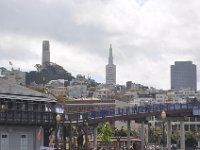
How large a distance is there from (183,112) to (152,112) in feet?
16.6

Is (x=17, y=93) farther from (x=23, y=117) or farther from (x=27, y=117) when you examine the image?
(x=27, y=117)

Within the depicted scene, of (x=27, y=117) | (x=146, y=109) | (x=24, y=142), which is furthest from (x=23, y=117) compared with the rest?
(x=146, y=109)

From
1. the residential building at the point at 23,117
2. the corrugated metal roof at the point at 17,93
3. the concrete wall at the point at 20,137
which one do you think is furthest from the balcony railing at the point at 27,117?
the corrugated metal roof at the point at 17,93

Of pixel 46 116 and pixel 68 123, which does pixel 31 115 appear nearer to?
pixel 46 116

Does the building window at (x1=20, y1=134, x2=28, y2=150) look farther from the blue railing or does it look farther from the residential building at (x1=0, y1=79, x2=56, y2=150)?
the blue railing

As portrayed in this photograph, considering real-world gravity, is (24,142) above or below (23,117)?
below

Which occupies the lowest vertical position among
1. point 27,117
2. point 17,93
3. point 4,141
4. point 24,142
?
point 24,142

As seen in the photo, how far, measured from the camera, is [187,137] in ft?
548

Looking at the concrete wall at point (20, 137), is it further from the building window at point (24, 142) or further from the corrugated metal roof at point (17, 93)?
the corrugated metal roof at point (17, 93)

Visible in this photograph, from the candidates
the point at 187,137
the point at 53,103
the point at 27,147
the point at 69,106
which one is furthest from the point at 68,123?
the point at 69,106

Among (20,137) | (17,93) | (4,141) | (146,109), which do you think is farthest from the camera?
(146,109)

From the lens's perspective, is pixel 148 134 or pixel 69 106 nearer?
pixel 148 134

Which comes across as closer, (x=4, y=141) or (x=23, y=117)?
(x=4, y=141)

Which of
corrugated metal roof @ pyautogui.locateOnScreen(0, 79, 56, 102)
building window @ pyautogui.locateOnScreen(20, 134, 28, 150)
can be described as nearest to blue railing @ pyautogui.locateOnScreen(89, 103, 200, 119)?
corrugated metal roof @ pyautogui.locateOnScreen(0, 79, 56, 102)
